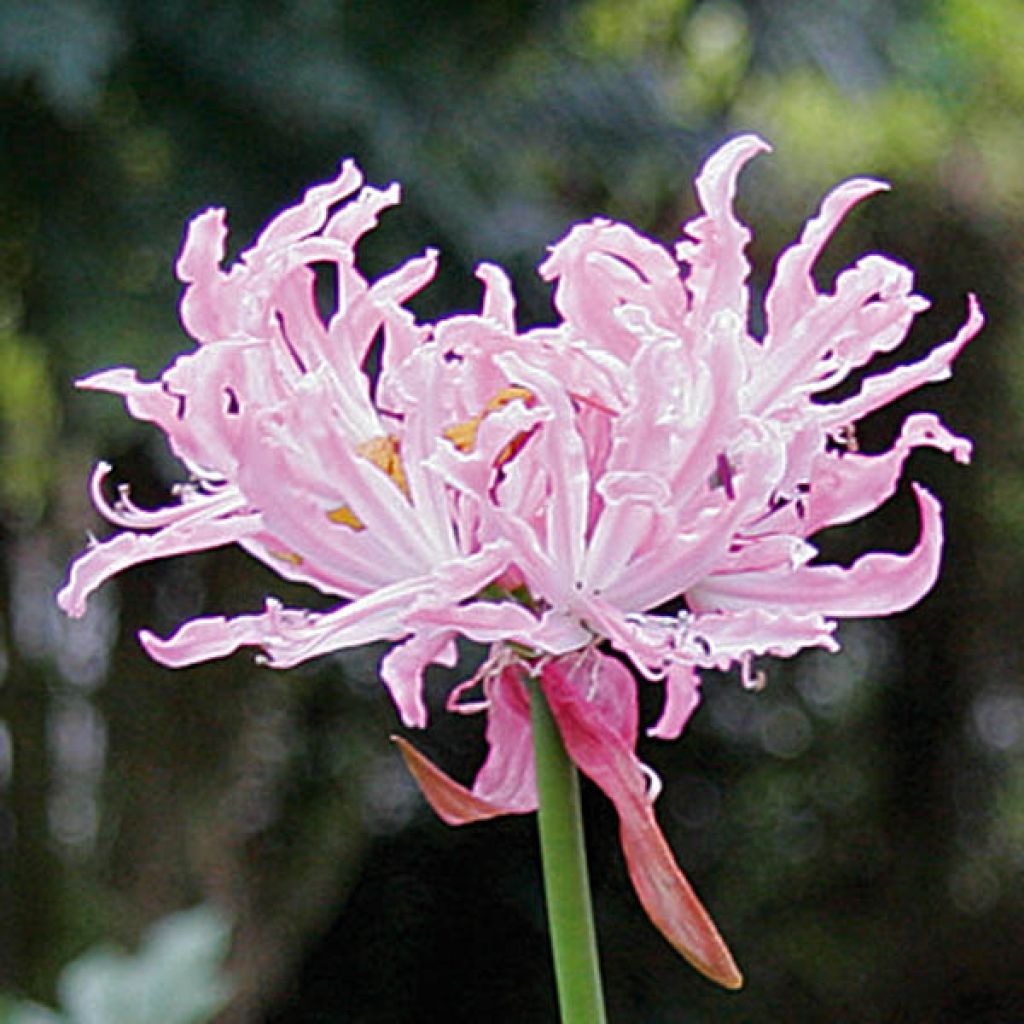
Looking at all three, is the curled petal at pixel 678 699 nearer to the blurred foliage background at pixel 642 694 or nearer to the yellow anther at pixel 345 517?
the yellow anther at pixel 345 517

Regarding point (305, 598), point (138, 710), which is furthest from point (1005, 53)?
point (138, 710)

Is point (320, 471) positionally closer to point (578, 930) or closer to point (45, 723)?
point (578, 930)

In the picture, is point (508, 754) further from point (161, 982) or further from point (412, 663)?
point (161, 982)

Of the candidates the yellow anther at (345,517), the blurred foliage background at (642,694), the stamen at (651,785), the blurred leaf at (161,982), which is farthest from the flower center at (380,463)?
the blurred foliage background at (642,694)

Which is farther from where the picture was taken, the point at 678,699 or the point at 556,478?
the point at 678,699

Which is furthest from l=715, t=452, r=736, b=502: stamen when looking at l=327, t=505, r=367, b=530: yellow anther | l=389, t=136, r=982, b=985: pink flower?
l=327, t=505, r=367, b=530: yellow anther

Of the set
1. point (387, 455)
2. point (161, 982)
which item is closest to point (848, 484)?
point (387, 455)

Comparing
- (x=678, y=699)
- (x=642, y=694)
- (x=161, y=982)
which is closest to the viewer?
(x=678, y=699)

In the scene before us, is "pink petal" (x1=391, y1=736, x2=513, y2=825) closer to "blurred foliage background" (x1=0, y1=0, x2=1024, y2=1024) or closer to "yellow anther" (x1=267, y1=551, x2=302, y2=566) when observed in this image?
"yellow anther" (x1=267, y1=551, x2=302, y2=566)
